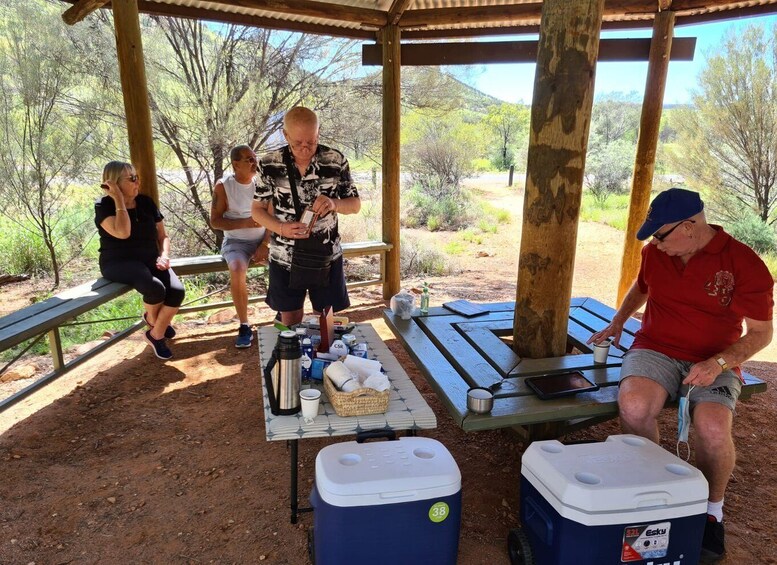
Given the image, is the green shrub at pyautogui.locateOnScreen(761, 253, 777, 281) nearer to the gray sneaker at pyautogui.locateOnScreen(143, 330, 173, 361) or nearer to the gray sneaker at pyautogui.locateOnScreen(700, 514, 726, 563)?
the gray sneaker at pyautogui.locateOnScreen(700, 514, 726, 563)

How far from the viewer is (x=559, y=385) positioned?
2262mm

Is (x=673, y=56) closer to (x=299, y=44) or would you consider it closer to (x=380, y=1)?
(x=380, y=1)

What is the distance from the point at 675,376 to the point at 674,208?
0.73 metres

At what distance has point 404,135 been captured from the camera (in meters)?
12.4

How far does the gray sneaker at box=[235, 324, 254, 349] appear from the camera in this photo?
4.18m

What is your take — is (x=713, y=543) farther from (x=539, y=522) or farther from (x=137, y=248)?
(x=137, y=248)

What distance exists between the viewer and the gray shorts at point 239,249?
13.7 ft

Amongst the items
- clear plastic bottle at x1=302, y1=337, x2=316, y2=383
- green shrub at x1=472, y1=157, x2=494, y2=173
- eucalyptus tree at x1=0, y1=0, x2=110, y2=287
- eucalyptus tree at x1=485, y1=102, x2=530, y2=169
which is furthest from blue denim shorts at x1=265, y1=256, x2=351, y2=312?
eucalyptus tree at x1=485, y1=102, x2=530, y2=169

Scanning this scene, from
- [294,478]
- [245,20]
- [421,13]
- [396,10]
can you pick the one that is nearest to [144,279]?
[294,478]

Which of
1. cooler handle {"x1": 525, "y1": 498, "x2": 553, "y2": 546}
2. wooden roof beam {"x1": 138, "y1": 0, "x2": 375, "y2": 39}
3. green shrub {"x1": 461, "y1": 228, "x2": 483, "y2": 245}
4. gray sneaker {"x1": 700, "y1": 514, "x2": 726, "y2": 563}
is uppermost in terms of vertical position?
wooden roof beam {"x1": 138, "y1": 0, "x2": 375, "y2": 39}

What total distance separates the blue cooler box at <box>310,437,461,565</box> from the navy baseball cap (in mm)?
1318

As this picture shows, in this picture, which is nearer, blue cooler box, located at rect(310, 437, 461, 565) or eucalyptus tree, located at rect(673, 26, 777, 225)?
blue cooler box, located at rect(310, 437, 461, 565)

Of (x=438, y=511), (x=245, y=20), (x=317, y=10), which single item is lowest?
(x=438, y=511)

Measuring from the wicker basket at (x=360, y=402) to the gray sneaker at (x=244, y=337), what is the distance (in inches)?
88.3
